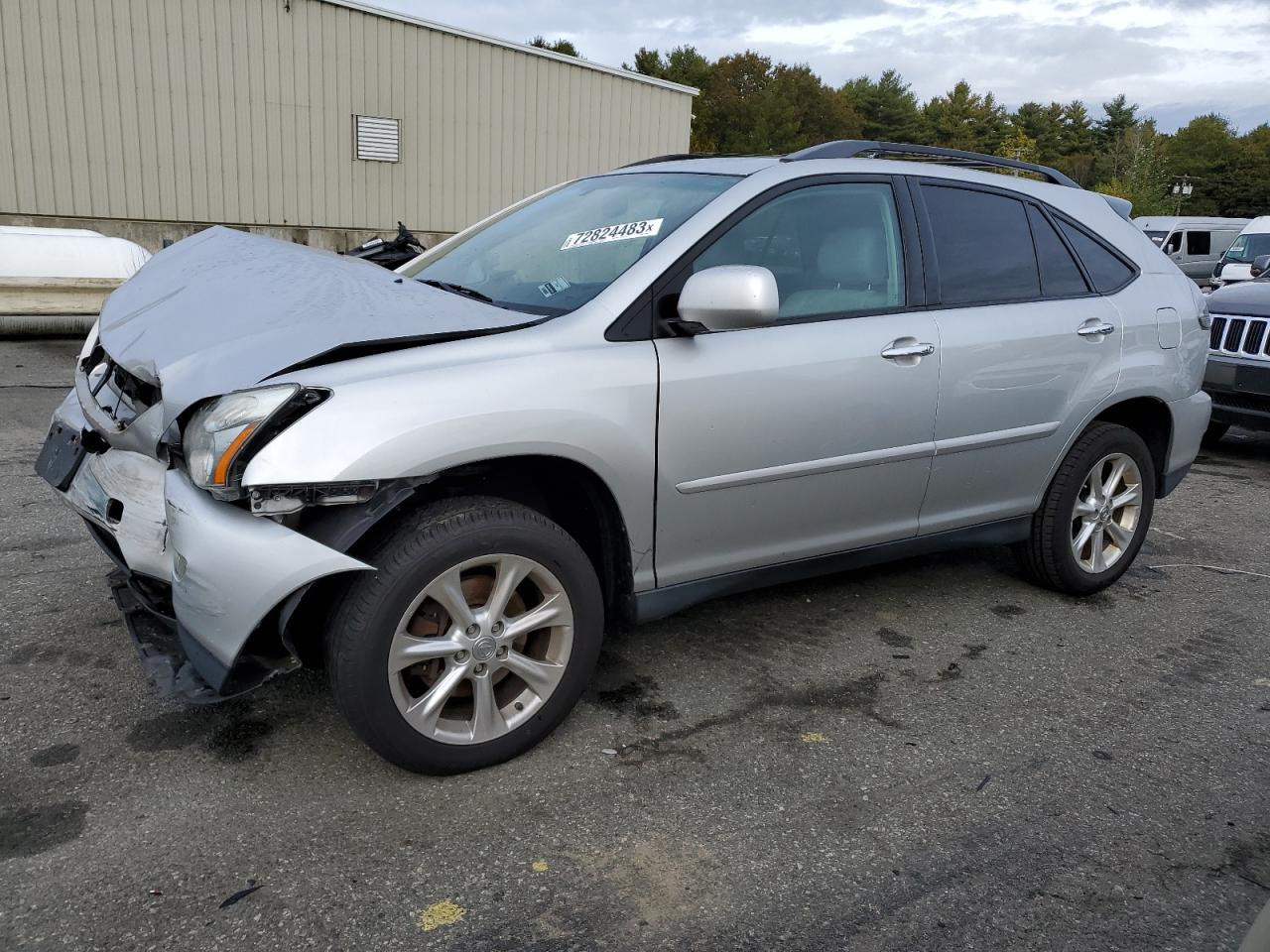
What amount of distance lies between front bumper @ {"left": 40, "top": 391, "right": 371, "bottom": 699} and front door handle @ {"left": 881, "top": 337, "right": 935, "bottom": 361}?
6.03 ft

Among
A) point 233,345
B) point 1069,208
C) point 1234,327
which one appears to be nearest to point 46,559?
point 233,345

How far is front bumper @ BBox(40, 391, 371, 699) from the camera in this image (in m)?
2.38

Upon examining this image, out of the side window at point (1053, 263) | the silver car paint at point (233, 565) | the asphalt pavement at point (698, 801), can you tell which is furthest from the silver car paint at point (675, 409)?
the asphalt pavement at point (698, 801)

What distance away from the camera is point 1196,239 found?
1961 centimetres

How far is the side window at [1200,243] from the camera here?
19.6 meters

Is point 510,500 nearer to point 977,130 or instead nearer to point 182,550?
point 182,550

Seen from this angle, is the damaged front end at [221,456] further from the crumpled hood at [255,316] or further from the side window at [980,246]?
the side window at [980,246]

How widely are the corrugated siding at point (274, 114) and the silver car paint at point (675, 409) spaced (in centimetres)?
1400

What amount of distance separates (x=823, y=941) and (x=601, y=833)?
60 cm

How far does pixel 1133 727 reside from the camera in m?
3.22

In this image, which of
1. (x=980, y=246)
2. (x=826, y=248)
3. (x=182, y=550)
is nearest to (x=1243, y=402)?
(x=980, y=246)

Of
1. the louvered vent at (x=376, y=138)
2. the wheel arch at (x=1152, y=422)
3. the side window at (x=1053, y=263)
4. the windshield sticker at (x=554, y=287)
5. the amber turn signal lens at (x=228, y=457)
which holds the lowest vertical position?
the wheel arch at (x=1152, y=422)

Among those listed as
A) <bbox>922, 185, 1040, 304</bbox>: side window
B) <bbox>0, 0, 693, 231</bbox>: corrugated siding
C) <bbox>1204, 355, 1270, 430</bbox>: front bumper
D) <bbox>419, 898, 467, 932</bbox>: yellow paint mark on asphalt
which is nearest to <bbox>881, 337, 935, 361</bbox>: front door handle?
<bbox>922, 185, 1040, 304</bbox>: side window

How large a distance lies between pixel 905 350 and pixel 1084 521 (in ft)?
4.58
